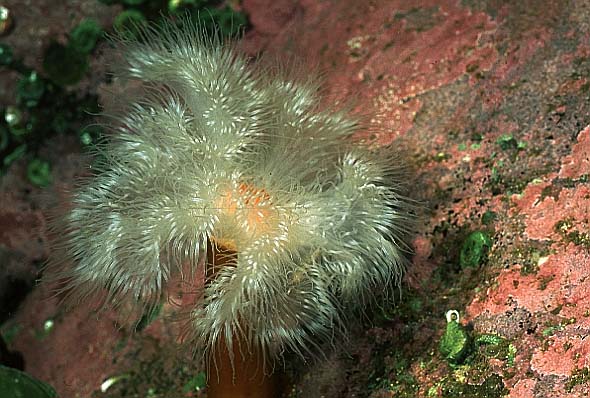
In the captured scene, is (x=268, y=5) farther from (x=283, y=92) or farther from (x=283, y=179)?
(x=283, y=179)

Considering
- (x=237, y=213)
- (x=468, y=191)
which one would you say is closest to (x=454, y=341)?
(x=468, y=191)

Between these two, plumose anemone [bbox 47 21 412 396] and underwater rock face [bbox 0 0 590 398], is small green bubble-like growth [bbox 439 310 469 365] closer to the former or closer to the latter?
underwater rock face [bbox 0 0 590 398]

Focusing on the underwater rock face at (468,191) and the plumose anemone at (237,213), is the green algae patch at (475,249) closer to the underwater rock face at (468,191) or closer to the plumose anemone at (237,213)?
the underwater rock face at (468,191)

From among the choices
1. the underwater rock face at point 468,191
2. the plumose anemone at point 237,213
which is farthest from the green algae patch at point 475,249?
the plumose anemone at point 237,213

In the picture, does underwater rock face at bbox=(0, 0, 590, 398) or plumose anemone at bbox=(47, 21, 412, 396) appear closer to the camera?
underwater rock face at bbox=(0, 0, 590, 398)

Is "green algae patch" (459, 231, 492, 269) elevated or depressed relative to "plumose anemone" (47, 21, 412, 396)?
elevated

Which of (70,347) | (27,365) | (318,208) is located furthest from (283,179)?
(27,365)

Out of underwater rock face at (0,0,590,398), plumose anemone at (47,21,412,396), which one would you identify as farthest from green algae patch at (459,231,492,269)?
plumose anemone at (47,21,412,396)

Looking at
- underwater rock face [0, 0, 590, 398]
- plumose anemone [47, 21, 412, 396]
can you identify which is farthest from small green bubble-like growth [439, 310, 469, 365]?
plumose anemone [47, 21, 412, 396]

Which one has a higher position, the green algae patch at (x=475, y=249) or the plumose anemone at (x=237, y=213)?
the green algae patch at (x=475, y=249)
